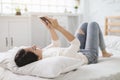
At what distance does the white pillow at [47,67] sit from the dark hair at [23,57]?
36mm

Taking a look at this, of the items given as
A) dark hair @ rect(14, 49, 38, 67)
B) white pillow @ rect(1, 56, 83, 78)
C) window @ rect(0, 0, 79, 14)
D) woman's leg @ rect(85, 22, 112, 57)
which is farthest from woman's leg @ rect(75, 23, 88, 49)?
window @ rect(0, 0, 79, 14)

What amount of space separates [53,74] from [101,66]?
62 centimetres

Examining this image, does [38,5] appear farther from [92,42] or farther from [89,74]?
[89,74]

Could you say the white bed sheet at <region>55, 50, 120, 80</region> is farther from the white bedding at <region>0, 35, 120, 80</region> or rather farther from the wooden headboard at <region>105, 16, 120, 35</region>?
the wooden headboard at <region>105, 16, 120, 35</region>

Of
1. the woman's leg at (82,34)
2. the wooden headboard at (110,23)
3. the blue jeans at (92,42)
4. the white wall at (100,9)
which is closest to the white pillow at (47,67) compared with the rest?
the blue jeans at (92,42)

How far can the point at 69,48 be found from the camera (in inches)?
76.5

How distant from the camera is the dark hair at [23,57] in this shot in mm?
1622

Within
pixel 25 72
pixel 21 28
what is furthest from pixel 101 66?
pixel 21 28

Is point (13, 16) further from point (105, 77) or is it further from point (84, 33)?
point (105, 77)

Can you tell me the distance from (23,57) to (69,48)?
1.65 feet

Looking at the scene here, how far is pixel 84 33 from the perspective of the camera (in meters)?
2.48

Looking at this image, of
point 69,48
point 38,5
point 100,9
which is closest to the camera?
point 69,48

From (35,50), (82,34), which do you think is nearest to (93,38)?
(82,34)

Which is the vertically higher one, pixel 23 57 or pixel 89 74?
pixel 23 57
